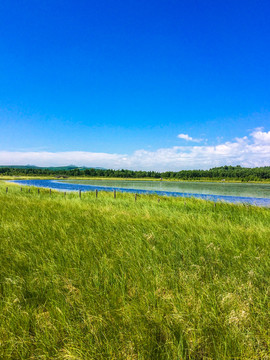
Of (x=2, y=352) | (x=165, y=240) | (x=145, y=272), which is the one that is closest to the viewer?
(x=2, y=352)

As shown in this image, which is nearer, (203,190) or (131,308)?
(131,308)

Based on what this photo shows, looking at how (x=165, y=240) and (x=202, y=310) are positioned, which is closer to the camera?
(x=202, y=310)

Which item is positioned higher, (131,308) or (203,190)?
(131,308)

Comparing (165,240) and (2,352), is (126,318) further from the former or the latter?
(165,240)

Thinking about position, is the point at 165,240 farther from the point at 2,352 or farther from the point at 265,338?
A: the point at 2,352

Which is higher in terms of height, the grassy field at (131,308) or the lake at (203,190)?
the grassy field at (131,308)

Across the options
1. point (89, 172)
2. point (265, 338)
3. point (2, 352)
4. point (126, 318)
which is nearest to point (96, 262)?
point (126, 318)

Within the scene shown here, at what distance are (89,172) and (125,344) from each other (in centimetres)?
20280

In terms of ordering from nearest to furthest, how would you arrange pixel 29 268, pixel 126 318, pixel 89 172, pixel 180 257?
1. pixel 126 318
2. pixel 29 268
3. pixel 180 257
4. pixel 89 172

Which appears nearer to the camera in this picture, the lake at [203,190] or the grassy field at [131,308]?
the grassy field at [131,308]

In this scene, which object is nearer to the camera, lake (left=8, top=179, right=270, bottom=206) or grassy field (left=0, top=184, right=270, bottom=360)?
grassy field (left=0, top=184, right=270, bottom=360)

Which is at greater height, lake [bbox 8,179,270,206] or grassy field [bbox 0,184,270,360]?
grassy field [bbox 0,184,270,360]

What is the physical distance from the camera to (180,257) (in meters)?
3.86

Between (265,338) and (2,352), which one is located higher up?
(265,338)
